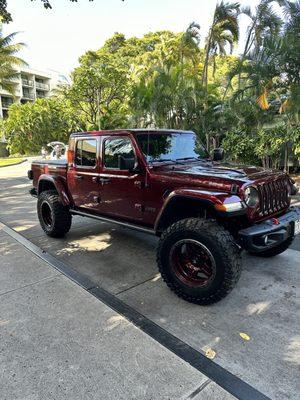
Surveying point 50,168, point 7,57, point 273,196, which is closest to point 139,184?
point 273,196

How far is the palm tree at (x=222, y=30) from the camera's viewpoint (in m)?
13.6

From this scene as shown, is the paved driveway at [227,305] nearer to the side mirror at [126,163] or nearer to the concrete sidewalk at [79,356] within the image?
the concrete sidewalk at [79,356]

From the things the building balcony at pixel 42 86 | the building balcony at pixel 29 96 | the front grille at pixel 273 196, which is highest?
the building balcony at pixel 42 86

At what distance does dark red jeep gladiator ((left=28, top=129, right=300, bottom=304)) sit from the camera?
305cm

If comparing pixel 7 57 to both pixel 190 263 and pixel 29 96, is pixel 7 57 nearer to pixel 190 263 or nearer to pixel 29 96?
pixel 190 263

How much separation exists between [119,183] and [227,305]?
195cm

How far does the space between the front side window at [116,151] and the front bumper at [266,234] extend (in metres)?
1.69

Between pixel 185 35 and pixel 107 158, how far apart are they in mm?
13522

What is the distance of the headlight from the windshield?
1277mm

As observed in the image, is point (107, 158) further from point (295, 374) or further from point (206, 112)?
point (206, 112)

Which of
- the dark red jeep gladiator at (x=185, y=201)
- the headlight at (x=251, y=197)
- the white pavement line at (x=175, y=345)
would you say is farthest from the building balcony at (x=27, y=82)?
the headlight at (x=251, y=197)

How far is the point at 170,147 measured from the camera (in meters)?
4.24

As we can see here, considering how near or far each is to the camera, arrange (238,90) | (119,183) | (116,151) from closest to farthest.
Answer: (119,183) < (116,151) < (238,90)

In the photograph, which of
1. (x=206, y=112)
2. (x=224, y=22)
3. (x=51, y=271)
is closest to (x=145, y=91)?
(x=206, y=112)
